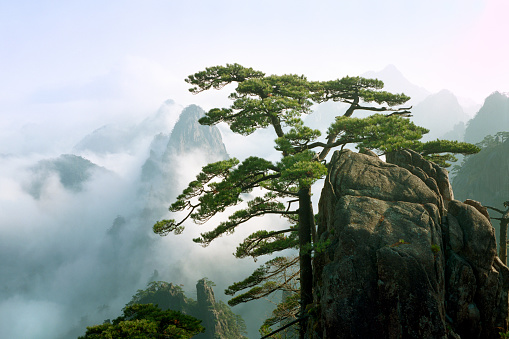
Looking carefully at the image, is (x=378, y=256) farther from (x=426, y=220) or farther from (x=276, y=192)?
(x=276, y=192)

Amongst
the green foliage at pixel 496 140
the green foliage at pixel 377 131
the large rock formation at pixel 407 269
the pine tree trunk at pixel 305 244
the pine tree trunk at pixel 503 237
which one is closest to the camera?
the large rock formation at pixel 407 269

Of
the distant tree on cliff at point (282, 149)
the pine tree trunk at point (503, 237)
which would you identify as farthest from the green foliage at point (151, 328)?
the pine tree trunk at point (503, 237)

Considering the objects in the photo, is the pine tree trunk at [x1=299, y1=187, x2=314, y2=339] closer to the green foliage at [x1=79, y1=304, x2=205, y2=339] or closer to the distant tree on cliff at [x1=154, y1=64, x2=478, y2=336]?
the distant tree on cliff at [x1=154, y1=64, x2=478, y2=336]

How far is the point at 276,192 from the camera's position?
1119 cm

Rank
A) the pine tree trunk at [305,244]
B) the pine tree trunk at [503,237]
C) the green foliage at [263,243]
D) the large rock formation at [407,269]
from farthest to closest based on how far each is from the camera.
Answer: the pine tree trunk at [503,237], the green foliage at [263,243], the pine tree trunk at [305,244], the large rock formation at [407,269]

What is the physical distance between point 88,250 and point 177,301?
151 m

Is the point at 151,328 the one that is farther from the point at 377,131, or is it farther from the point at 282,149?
the point at 377,131

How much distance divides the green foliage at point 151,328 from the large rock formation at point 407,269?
3556 millimetres

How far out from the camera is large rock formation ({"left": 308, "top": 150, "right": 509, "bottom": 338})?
663 centimetres

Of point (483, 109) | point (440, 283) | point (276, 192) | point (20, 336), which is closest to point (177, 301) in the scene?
point (276, 192)

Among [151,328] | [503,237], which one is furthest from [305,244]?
[503,237]

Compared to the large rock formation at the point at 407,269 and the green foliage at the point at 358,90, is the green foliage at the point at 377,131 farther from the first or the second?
the green foliage at the point at 358,90

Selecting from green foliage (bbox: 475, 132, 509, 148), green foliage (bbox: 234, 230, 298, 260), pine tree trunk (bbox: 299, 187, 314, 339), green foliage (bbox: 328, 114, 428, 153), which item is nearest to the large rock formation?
green foliage (bbox: 328, 114, 428, 153)

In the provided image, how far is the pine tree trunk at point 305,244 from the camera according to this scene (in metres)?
10.1
